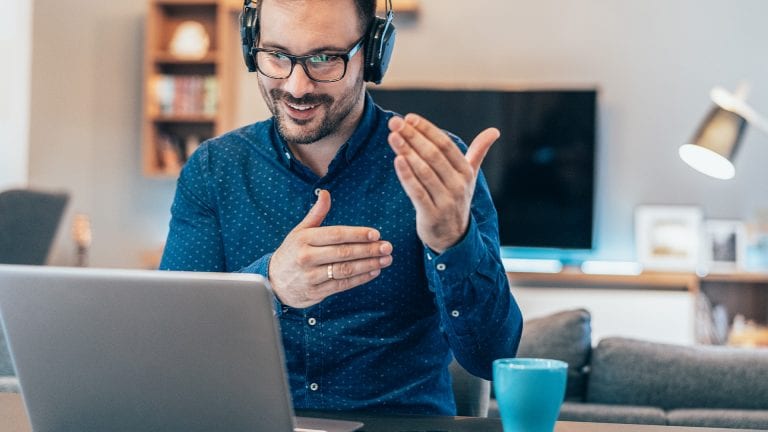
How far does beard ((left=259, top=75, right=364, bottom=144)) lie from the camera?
143cm

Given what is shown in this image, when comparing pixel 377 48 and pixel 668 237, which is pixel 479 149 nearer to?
pixel 377 48

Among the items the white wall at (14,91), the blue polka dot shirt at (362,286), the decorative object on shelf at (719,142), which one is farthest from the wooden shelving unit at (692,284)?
the blue polka dot shirt at (362,286)

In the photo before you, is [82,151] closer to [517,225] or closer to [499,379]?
[517,225]

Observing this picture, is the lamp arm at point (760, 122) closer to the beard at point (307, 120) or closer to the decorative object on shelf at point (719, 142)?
the decorative object on shelf at point (719, 142)

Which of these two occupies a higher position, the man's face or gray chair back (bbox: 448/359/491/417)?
the man's face

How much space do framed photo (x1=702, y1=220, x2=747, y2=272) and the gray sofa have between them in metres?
2.88

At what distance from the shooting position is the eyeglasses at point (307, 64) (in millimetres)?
1422

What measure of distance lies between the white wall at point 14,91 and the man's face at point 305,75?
3888 millimetres

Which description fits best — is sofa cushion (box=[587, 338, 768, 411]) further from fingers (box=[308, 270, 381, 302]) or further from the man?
fingers (box=[308, 270, 381, 302])

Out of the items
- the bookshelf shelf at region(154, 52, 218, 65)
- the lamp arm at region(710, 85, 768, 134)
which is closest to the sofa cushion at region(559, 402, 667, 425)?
the lamp arm at region(710, 85, 768, 134)

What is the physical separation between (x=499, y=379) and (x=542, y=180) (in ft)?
12.7

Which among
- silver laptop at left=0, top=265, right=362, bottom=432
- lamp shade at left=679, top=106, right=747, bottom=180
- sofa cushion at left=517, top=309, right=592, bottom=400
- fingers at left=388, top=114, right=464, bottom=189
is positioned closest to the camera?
A: silver laptop at left=0, top=265, right=362, bottom=432

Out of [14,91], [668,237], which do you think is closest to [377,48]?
[668,237]

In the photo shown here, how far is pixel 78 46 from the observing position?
5188 millimetres
